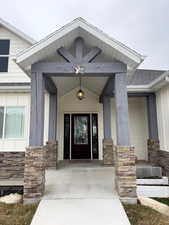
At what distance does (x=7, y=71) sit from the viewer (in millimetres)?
8305

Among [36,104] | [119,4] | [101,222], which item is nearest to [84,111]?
[36,104]

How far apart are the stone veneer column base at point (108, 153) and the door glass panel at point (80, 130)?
1.65m

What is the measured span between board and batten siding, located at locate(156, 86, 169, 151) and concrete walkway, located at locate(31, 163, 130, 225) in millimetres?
2710

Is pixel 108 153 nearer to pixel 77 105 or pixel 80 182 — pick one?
pixel 80 182

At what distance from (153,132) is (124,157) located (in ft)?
12.9

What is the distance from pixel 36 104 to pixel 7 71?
188 inches

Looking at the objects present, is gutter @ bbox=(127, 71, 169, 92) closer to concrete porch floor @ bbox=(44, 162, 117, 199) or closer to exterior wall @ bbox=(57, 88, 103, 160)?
exterior wall @ bbox=(57, 88, 103, 160)

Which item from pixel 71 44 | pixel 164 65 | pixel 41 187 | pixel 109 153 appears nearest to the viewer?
pixel 41 187

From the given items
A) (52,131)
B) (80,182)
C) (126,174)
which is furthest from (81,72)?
(52,131)

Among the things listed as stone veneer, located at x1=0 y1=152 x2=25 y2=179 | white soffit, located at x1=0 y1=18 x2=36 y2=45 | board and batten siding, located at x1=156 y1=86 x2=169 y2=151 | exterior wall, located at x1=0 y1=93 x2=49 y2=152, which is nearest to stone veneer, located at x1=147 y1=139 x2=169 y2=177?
board and batten siding, located at x1=156 y1=86 x2=169 y2=151

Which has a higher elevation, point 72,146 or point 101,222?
point 72,146

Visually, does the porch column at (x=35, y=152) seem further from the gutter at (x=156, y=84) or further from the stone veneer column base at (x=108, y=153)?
the gutter at (x=156, y=84)

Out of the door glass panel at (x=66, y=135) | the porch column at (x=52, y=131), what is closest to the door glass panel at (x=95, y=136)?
the door glass panel at (x=66, y=135)

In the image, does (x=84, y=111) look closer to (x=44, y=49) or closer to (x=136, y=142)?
(x=136, y=142)
